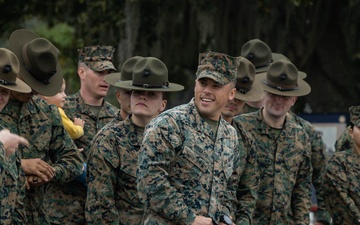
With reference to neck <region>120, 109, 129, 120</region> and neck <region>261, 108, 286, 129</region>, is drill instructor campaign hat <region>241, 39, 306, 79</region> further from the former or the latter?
neck <region>120, 109, 129, 120</region>

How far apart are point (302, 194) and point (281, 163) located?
1.28ft

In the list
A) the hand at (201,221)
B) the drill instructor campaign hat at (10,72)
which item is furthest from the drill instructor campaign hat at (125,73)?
the hand at (201,221)

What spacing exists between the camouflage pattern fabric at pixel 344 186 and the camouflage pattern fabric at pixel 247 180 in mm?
1523

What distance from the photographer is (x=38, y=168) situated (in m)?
9.66

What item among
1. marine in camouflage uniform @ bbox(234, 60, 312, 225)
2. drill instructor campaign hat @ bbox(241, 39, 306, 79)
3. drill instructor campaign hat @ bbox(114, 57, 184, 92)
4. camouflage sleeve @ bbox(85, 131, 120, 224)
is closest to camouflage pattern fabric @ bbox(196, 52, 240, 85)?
drill instructor campaign hat @ bbox(114, 57, 184, 92)

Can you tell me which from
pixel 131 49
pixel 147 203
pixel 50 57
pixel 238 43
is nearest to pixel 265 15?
pixel 238 43

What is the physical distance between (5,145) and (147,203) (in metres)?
1.27

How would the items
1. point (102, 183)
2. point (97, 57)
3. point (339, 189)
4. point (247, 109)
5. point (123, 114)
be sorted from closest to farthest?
point (102, 183), point (123, 114), point (339, 189), point (97, 57), point (247, 109)

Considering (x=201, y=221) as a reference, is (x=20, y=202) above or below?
below

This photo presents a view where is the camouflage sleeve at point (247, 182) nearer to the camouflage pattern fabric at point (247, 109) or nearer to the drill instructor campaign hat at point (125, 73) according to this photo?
the drill instructor campaign hat at point (125, 73)

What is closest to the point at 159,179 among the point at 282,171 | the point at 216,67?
the point at 216,67

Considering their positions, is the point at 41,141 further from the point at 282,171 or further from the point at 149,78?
the point at 282,171

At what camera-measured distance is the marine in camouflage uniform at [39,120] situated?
9.73 m

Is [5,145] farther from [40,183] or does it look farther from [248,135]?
[248,135]
